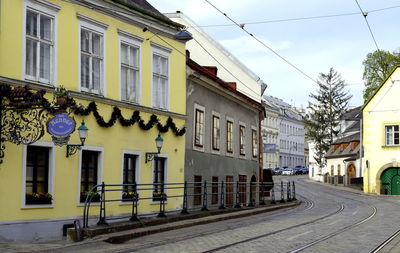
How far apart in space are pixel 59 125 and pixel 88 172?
3.79 metres

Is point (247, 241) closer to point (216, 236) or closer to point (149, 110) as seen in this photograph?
point (216, 236)

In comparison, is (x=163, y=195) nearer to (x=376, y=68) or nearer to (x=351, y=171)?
(x=351, y=171)

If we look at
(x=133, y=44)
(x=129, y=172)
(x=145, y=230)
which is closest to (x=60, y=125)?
(x=145, y=230)

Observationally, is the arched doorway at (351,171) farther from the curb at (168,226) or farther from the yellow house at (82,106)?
the yellow house at (82,106)

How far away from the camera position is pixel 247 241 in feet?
50.7

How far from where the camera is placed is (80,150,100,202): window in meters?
18.0

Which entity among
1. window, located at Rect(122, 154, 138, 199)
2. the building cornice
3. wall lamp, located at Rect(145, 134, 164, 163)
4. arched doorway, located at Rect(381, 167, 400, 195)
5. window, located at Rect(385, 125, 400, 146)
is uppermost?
window, located at Rect(385, 125, 400, 146)

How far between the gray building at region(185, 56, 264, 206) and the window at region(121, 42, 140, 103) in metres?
3.64

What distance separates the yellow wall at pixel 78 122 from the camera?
50.0 feet

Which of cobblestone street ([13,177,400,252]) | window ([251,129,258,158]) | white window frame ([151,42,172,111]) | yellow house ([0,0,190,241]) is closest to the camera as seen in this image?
cobblestone street ([13,177,400,252])

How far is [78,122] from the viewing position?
57.7 ft

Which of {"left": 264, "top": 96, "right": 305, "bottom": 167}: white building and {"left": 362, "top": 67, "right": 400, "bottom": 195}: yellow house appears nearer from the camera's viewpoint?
{"left": 362, "top": 67, "right": 400, "bottom": 195}: yellow house

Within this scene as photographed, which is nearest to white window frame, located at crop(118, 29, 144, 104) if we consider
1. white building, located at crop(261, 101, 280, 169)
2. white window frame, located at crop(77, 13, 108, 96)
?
white window frame, located at crop(77, 13, 108, 96)

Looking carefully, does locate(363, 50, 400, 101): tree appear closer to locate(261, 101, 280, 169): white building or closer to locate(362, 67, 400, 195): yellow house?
locate(362, 67, 400, 195): yellow house
